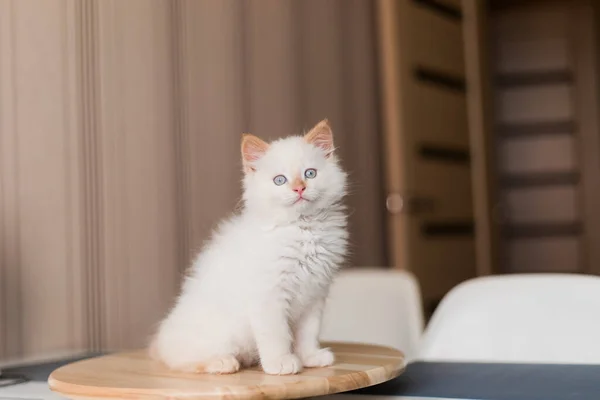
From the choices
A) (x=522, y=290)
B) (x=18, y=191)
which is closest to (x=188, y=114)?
(x=18, y=191)

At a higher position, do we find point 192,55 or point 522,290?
point 192,55

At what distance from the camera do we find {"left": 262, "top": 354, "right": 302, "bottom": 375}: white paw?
983 mm

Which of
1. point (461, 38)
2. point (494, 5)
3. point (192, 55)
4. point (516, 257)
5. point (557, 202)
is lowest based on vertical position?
point (516, 257)

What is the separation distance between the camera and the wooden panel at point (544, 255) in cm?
484

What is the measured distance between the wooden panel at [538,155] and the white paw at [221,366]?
167 inches

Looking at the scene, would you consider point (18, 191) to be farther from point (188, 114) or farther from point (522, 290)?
point (522, 290)

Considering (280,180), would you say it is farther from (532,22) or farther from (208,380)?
(532,22)

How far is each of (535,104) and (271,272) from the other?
14.0ft

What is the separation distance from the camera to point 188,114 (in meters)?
2.11

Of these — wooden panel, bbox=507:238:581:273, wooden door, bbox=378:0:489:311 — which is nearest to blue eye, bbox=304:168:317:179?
wooden door, bbox=378:0:489:311

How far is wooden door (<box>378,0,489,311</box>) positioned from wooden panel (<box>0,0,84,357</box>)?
1.56m

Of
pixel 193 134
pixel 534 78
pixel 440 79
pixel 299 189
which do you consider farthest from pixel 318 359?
pixel 534 78

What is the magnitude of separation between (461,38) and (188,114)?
7.03 ft

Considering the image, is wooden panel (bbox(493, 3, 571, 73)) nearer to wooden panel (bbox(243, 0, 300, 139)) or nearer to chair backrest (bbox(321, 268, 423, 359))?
wooden panel (bbox(243, 0, 300, 139))
